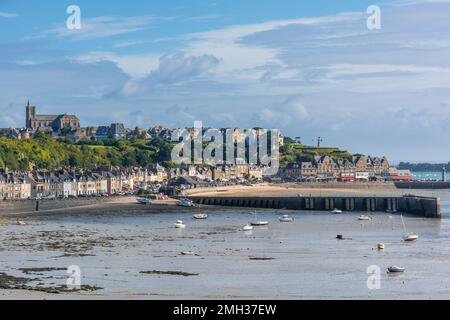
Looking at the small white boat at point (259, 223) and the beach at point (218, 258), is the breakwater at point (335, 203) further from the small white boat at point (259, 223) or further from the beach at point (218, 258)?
the small white boat at point (259, 223)

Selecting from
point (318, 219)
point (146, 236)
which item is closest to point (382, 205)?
point (318, 219)

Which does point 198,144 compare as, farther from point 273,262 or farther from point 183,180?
point 273,262

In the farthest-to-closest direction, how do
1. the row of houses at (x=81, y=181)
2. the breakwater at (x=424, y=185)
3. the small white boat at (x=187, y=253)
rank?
1. the breakwater at (x=424, y=185)
2. the row of houses at (x=81, y=181)
3. the small white boat at (x=187, y=253)

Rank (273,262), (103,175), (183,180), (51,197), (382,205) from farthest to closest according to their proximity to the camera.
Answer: (183,180)
(103,175)
(51,197)
(382,205)
(273,262)

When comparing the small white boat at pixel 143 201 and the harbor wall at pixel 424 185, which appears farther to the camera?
the harbor wall at pixel 424 185

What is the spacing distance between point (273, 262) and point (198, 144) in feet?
482

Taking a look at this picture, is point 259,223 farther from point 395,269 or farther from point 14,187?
point 14,187

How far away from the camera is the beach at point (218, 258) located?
126ft

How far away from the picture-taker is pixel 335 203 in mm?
102875

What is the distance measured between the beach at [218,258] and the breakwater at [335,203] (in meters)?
12.7

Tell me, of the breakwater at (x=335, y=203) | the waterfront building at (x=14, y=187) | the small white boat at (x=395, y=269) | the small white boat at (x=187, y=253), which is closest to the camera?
the small white boat at (x=395, y=269)

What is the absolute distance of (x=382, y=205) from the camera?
328ft

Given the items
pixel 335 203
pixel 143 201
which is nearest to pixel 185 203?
pixel 143 201

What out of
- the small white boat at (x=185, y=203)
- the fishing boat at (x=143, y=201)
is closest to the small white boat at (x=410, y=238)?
the small white boat at (x=185, y=203)
